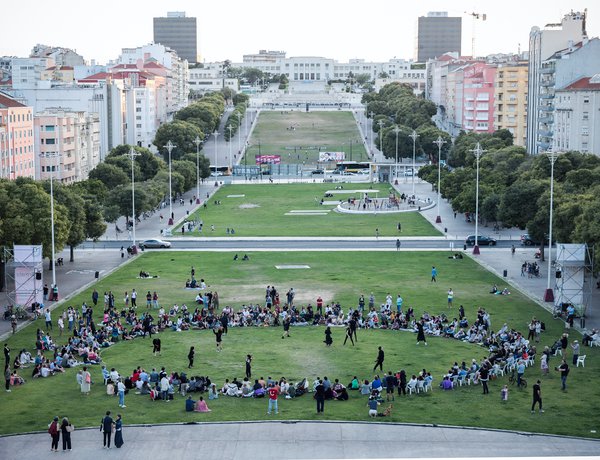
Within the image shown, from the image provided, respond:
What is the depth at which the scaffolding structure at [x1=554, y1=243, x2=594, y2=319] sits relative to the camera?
54438mm

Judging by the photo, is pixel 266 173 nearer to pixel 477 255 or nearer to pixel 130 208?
pixel 130 208

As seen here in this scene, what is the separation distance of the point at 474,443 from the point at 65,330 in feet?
86.8

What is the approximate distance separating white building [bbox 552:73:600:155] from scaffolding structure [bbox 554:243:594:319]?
60977 mm

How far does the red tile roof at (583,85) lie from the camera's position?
114175mm

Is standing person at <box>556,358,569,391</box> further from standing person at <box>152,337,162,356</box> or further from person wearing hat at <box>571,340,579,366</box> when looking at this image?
standing person at <box>152,337,162,356</box>

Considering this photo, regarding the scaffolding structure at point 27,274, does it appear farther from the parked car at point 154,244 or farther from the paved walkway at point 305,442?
the parked car at point 154,244

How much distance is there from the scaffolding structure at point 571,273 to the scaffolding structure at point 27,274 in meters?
29.5

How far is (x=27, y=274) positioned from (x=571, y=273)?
31.0 meters

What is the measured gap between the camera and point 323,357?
149 ft

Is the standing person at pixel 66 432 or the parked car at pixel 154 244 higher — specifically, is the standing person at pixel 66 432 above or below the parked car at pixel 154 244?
below

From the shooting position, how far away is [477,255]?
260 ft

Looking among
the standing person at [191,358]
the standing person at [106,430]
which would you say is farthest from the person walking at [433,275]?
the standing person at [106,430]

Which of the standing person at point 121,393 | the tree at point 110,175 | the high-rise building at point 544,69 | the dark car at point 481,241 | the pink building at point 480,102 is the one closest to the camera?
the standing person at point 121,393

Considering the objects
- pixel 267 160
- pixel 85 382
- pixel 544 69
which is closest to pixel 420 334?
pixel 85 382
